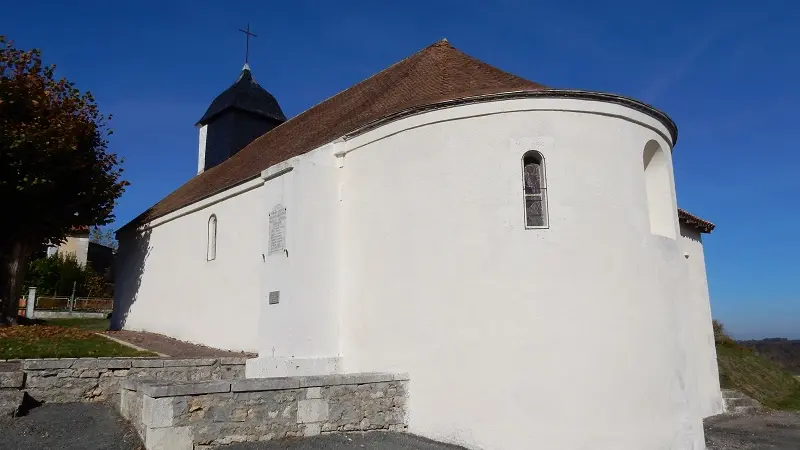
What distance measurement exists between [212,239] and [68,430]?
7250 millimetres

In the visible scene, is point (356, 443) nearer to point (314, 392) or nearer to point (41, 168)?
point (314, 392)

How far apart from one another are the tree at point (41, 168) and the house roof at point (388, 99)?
2.14 m

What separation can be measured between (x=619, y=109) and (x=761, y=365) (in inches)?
574

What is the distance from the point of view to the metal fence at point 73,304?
29828 mm

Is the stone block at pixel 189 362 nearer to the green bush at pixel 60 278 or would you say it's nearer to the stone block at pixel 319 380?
the stone block at pixel 319 380

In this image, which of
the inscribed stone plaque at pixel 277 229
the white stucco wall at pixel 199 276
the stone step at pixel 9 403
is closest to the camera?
the stone step at pixel 9 403

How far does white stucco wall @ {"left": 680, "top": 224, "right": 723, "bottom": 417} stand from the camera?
13594 millimetres

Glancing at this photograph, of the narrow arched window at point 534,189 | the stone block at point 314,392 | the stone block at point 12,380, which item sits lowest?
the stone block at point 314,392

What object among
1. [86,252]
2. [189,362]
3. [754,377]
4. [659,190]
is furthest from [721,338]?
[86,252]

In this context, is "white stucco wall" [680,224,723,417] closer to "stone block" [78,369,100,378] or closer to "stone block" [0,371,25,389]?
"stone block" [78,369,100,378]

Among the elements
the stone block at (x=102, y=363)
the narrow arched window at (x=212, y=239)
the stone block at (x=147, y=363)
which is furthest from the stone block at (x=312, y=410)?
the narrow arched window at (x=212, y=239)

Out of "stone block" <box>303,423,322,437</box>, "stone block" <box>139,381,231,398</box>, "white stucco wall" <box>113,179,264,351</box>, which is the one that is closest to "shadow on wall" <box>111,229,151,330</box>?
"white stucco wall" <box>113,179,264,351</box>

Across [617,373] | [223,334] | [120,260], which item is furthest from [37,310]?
[617,373]

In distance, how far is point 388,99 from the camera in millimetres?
11773
